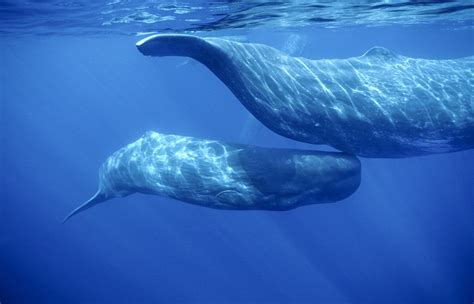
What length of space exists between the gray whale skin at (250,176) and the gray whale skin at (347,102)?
0.53m

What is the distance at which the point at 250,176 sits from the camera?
7.16 meters

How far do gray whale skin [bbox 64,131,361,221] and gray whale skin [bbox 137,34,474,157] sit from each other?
527 millimetres

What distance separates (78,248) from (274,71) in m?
40.7

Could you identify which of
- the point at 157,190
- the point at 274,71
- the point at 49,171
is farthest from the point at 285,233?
the point at 49,171

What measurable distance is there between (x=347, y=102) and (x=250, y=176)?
222 centimetres

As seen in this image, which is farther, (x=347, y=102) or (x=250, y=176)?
(x=250, y=176)

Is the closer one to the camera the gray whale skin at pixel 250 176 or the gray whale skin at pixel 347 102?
the gray whale skin at pixel 347 102

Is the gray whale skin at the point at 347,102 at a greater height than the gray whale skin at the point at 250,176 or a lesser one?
greater

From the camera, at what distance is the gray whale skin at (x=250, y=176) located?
700 cm

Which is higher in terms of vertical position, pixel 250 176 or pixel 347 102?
pixel 347 102

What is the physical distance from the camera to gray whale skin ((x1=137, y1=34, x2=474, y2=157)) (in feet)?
20.5

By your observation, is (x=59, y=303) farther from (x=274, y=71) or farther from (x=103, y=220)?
(x=274, y=71)

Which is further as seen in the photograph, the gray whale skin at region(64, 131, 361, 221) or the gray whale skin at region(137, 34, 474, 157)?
the gray whale skin at region(64, 131, 361, 221)

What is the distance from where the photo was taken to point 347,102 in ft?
21.5
